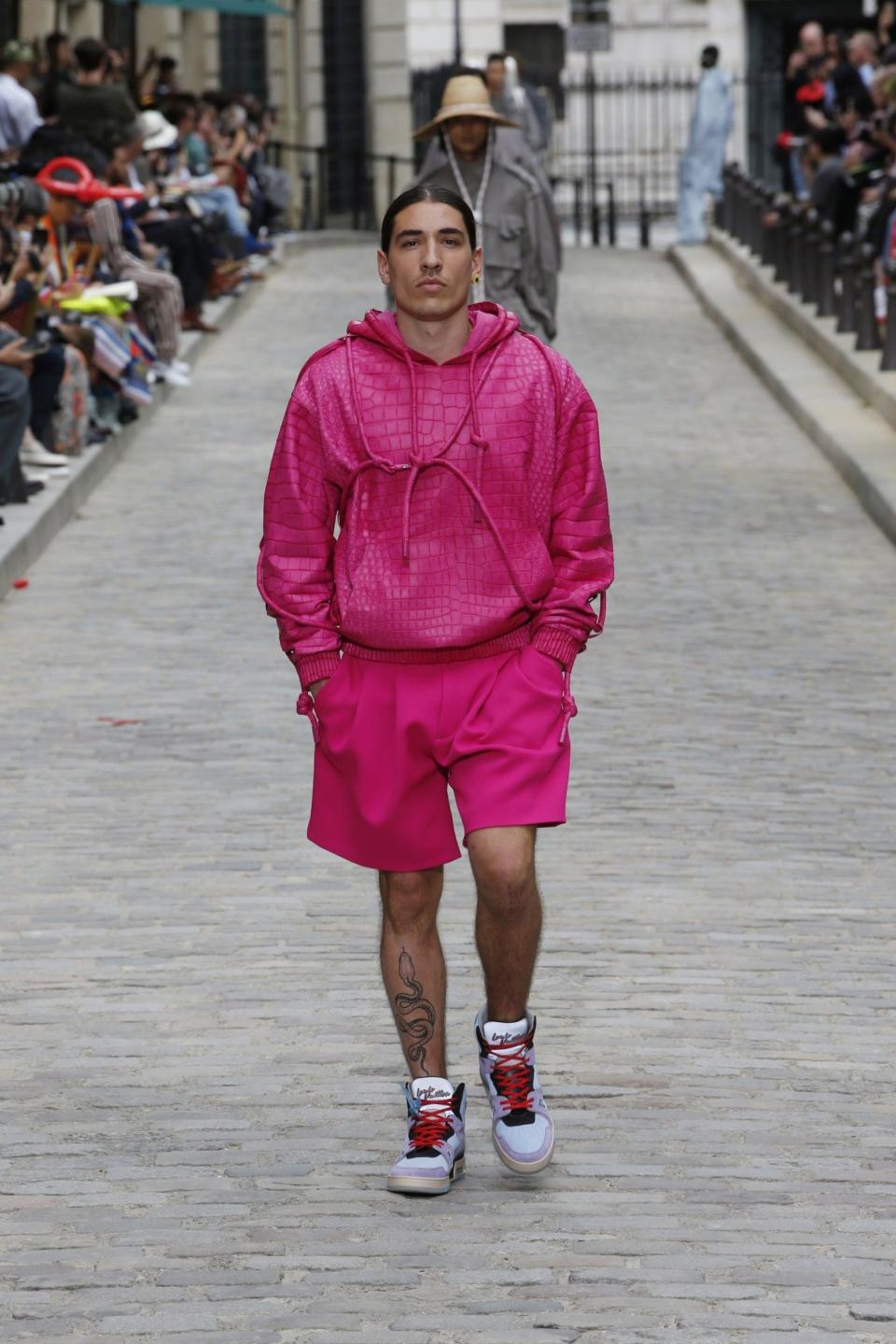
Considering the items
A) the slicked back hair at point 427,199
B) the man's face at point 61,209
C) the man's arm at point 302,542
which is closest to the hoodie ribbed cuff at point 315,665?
the man's arm at point 302,542

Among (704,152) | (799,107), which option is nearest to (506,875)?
(799,107)

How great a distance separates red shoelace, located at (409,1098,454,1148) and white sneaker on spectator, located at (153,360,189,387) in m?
14.9

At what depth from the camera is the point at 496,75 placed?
2289cm

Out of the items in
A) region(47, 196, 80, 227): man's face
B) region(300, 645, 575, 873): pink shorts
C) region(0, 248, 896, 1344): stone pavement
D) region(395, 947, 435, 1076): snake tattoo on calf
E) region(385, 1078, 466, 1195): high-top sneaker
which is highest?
region(47, 196, 80, 227): man's face

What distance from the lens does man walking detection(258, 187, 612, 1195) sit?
5.21 meters

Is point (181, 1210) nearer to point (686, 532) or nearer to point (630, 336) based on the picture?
point (686, 532)

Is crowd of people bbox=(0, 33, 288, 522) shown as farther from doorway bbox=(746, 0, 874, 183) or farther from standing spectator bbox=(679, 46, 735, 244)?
doorway bbox=(746, 0, 874, 183)

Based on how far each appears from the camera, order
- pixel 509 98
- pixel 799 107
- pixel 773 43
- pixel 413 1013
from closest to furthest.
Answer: pixel 413 1013 < pixel 509 98 < pixel 799 107 < pixel 773 43

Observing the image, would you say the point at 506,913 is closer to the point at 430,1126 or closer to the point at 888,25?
the point at 430,1126

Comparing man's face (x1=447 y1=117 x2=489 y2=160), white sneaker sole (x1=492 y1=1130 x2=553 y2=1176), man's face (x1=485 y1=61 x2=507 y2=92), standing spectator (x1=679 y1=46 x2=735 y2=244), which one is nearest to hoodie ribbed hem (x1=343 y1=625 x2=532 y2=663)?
white sneaker sole (x1=492 y1=1130 x2=553 y2=1176)

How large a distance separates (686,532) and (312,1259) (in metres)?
9.59

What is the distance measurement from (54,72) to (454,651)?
62.5 ft

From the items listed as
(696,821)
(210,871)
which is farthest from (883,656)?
(210,871)

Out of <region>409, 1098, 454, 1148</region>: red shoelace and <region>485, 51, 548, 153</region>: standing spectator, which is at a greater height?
<region>485, 51, 548, 153</region>: standing spectator
